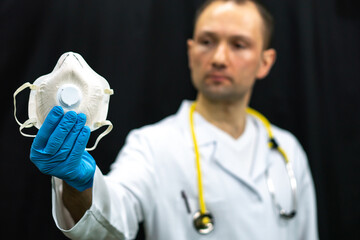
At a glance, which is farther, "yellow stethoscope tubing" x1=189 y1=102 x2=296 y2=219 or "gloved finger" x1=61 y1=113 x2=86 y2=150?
"yellow stethoscope tubing" x1=189 y1=102 x2=296 y2=219

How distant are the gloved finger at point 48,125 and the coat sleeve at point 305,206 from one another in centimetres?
114

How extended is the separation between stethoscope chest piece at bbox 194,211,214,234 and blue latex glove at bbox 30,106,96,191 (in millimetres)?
565

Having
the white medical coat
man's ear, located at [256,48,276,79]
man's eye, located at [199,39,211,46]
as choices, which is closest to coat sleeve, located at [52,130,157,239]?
the white medical coat

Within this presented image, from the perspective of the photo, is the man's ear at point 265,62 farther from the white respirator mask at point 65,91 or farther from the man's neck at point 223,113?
the white respirator mask at point 65,91

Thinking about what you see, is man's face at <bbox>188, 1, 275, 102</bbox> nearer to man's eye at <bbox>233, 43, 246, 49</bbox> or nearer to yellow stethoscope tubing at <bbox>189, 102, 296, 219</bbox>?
man's eye at <bbox>233, 43, 246, 49</bbox>

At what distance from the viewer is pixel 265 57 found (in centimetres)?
169

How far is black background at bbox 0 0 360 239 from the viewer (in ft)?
4.84

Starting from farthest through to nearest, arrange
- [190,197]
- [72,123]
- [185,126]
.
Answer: [185,126]
[190,197]
[72,123]

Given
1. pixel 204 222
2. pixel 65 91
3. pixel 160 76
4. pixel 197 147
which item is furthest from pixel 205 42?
pixel 65 91

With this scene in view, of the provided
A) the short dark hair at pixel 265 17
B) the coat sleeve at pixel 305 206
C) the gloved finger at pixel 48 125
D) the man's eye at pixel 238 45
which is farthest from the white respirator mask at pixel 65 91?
the coat sleeve at pixel 305 206

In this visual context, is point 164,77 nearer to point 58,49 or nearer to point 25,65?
point 58,49

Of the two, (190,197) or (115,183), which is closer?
(115,183)

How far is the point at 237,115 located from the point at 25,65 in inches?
35.1

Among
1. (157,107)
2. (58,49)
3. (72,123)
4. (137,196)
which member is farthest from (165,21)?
(72,123)
